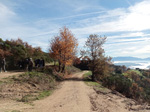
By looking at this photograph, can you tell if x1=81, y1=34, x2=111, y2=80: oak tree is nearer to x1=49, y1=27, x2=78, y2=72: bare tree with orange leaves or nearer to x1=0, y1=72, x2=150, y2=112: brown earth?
x1=49, y1=27, x2=78, y2=72: bare tree with orange leaves

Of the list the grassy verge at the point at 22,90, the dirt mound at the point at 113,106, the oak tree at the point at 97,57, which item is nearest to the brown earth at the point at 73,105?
the dirt mound at the point at 113,106

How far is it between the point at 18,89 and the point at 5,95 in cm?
177

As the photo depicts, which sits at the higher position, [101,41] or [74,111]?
[101,41]

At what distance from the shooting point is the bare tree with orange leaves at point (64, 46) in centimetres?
2612

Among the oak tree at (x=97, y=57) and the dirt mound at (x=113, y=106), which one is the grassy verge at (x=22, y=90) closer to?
the dirt mound at (x=113, y=106)

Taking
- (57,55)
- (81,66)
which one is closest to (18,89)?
(57,55)

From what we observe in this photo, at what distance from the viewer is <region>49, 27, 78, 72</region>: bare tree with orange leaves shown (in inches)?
1029

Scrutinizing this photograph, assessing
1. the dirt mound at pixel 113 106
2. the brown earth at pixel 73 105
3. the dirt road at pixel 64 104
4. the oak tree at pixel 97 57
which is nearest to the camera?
the brown earth at pixel 73 105

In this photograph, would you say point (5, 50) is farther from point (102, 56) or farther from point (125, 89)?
point (125, 89)

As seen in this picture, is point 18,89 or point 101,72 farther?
→ point 101,72

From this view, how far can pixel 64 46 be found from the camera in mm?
25781

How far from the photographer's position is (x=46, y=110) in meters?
7.84

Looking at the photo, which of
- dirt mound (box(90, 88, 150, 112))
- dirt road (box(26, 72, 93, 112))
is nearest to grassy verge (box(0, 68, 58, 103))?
dirt road (box(26, 72, 93, 112))

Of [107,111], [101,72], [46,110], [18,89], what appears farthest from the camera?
[101,72]
